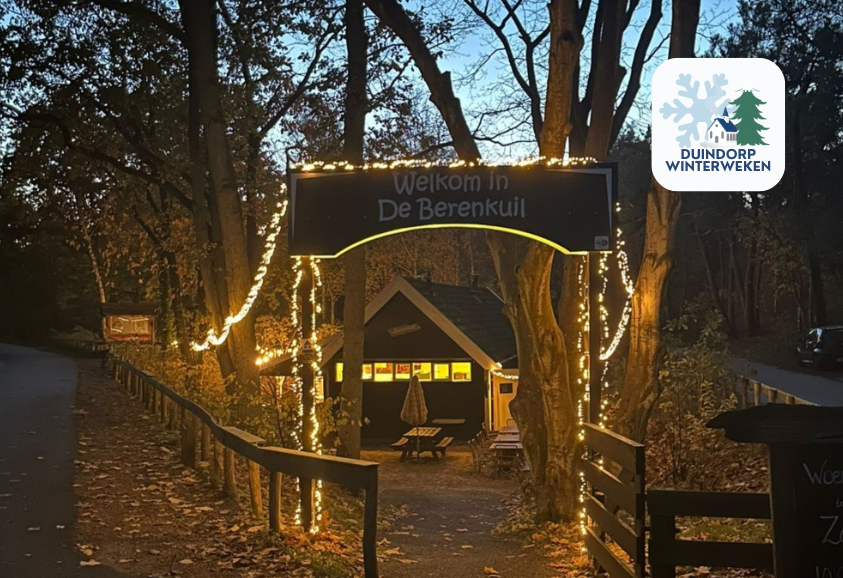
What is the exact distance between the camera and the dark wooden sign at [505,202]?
8328mm

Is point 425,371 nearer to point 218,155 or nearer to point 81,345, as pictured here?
point 218,155

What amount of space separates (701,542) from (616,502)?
111cm

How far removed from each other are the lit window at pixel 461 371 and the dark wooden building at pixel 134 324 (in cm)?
1084

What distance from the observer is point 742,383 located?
16453mm

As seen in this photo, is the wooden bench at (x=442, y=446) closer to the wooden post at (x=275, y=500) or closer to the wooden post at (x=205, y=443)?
the wooden post at (x=205, y=443)

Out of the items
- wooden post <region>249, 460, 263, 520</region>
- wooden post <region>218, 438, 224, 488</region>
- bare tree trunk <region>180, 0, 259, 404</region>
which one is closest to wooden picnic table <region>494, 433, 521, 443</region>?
bare tree trunk <region>180, 0, 259, 404</region>

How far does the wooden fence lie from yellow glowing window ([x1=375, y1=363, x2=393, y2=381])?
18.9 meters

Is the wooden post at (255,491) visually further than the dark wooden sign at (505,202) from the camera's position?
Yes

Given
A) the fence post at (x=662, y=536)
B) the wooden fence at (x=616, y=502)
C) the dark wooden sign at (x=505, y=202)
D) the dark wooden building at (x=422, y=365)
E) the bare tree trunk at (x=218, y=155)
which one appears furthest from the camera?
the dark wooden building at (x=422, y=365)

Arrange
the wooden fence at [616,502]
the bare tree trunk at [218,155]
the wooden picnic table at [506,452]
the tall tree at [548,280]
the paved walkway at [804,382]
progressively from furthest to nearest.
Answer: the paved walkway at [804,382], the wooden picnic table at [506,452], the bare tree trunk at [218,155], the tall tree at [548,280], the wooden fence at [616,502]

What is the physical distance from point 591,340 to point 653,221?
7.25 ft

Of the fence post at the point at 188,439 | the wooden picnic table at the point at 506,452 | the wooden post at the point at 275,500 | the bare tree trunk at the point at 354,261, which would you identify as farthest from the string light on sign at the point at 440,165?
the wooden picnic table at the point at 506,452

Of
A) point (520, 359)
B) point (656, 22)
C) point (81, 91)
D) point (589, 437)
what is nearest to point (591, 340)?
point (589, 437)

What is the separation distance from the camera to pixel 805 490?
4.36 metres
